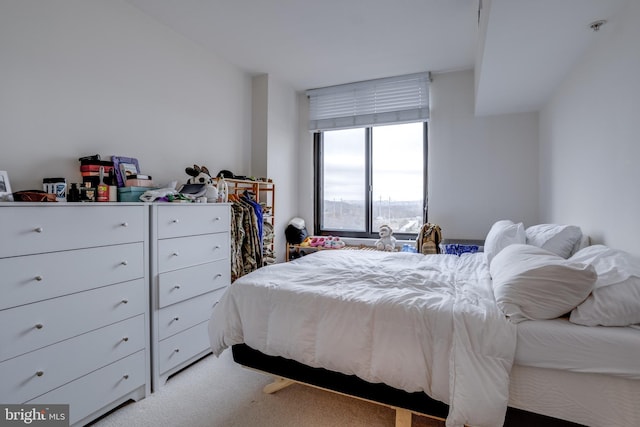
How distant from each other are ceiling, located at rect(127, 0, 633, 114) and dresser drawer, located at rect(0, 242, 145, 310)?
6.63 ft

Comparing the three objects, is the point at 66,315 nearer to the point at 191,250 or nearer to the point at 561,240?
Result: the point at 191,250

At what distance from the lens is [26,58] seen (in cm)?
180

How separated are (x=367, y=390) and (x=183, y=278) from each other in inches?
56.4

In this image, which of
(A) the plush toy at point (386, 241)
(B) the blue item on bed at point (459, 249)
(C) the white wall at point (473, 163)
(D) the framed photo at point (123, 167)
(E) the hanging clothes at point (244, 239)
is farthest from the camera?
(A) the plush toy at point (386, 241)

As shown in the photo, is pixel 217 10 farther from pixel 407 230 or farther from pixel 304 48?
pixel 407 230

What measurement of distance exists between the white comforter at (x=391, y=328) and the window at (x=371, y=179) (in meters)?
2.10

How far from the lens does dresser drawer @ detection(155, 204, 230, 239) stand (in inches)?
77.7

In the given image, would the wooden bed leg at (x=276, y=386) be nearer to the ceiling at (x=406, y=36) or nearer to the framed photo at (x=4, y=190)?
the framed photo at (x=4, y=190)

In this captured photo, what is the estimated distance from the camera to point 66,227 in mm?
1489

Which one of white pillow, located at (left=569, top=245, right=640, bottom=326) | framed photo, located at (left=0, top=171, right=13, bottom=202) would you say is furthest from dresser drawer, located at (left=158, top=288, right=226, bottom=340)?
white pillow, located at (left=569, top=245, right=640, bottom=326)

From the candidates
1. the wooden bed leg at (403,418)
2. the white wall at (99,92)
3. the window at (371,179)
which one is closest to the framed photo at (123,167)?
the white wall at (99,92)

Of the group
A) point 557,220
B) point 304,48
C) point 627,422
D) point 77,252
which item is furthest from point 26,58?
point 557,220

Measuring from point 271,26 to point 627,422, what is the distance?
326 cm

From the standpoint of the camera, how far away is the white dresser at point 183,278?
6.31ft
